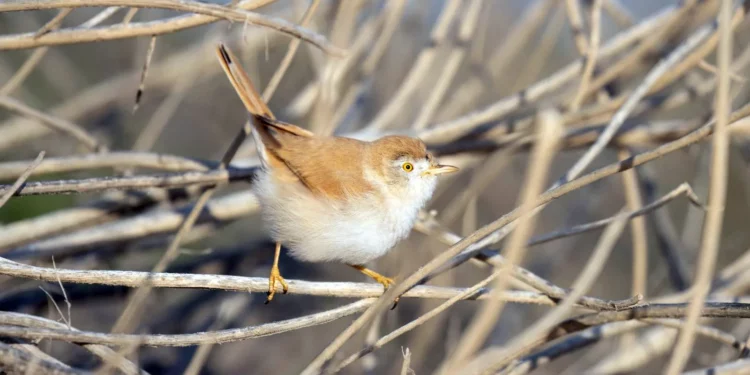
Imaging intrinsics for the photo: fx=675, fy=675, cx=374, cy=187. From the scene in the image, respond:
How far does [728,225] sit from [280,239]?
5.59 metres

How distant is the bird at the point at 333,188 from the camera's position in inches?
124

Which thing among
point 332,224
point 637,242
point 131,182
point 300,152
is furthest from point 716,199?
point 131,182

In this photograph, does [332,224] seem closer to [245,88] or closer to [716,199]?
[245,88]

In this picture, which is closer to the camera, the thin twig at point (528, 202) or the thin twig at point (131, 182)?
the thin twig at point (528, 202)

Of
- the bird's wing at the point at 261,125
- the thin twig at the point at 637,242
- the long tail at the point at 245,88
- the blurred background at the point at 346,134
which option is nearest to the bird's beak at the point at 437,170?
the blurred background at the point at 346,134

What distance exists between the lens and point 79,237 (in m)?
3.50

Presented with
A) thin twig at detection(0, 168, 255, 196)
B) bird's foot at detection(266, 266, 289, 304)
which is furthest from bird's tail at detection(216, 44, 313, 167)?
bird's foot at detection(266, 266, 289, 304)

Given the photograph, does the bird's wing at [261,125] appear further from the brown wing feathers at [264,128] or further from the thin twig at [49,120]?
the thin twig at [49,120]

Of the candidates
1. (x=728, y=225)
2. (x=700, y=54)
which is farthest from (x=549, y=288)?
(x=728, y=225)

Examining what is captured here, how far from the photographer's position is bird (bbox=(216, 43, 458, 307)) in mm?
3139

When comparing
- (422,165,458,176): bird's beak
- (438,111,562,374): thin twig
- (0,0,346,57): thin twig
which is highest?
(422,165,458,176): bird's beak

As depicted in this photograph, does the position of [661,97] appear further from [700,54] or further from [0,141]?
[0,141]

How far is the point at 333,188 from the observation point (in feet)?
10.7

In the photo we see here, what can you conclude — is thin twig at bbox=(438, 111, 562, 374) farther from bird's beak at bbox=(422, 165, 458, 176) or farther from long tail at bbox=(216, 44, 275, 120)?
long tail at bbox=(216, 44, 275, 120)
